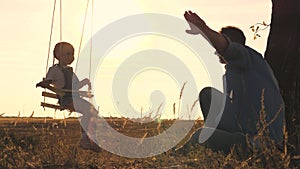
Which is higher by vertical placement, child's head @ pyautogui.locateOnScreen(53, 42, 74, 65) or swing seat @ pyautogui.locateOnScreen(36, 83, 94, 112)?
child's head @ pyautogui.locateOnScreen(53, 42, 74, 65)

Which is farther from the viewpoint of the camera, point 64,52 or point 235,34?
point 64,52

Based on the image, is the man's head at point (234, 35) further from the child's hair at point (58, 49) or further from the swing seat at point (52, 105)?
the child's hair at point (58, 49)

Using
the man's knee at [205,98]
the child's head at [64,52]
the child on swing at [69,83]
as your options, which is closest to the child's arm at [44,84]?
the child on swing at [69,83]

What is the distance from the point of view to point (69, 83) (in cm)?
1105

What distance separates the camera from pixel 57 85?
11.0m

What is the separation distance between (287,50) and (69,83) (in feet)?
14.6

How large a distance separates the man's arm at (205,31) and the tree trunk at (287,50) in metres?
1.91

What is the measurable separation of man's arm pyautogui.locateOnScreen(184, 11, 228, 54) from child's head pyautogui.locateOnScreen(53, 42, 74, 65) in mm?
5547

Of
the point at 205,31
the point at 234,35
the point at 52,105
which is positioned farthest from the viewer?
the point at 52,105

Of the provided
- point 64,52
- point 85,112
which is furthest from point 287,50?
point 64,52

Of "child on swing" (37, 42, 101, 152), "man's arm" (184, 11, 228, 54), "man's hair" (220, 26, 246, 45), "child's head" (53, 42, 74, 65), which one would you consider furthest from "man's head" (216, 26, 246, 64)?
"child's head" (53, 42, 74, 65)

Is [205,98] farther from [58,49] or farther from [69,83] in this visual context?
[58,49]

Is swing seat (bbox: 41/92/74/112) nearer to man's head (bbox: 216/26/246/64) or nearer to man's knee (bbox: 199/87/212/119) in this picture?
man's knee (bbox: 199/87/212/119)

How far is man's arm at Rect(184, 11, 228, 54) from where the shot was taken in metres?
5.66
